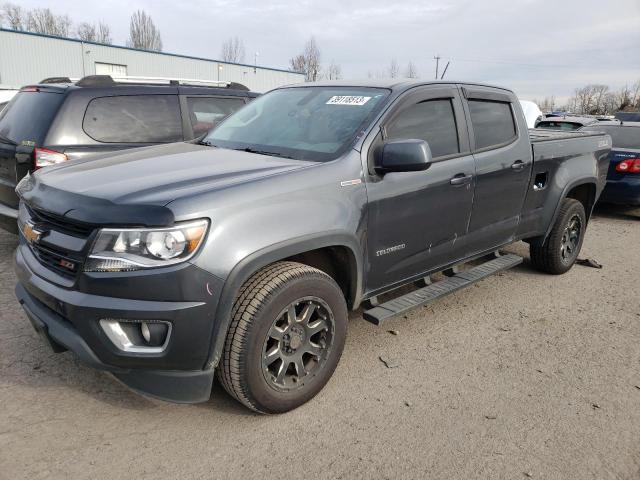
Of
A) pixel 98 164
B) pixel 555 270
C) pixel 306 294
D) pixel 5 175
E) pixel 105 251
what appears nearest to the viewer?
pixel 105 251

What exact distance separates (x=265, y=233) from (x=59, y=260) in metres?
1.00

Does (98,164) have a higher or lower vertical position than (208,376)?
higher

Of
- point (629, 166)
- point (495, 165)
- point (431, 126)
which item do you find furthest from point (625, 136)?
point (431, 126)

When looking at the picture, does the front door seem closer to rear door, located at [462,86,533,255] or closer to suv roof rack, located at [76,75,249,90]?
rear door, located at [462,86,533,255]

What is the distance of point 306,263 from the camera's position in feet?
9.95

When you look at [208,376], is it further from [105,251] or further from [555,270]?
[555,270]

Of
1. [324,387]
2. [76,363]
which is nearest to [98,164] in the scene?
[76,363]

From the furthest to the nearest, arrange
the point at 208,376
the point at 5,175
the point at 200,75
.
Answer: the point at 200,75, the point at 5,175, the point at 208,376

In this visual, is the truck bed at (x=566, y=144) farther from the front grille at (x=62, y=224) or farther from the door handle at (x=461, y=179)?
→ the front grille at (x=62, y=224)

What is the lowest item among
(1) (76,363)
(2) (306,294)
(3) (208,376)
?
(1) (76,363)

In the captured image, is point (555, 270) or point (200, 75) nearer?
point (555, 270)

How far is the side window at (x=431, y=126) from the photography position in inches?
132

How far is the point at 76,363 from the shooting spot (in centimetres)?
322

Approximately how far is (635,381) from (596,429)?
73 centimetres
